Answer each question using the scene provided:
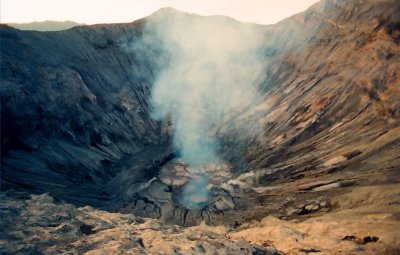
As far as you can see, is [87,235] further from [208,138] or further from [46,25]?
[46,25]

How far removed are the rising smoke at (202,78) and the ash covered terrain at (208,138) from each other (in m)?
0.17

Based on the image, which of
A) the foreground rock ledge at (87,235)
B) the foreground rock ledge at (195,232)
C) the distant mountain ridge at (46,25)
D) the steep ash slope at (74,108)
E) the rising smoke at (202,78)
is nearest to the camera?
the foreground rock ledge at (87,235)

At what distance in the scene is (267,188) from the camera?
24531 mm

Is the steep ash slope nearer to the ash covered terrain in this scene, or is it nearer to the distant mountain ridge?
the ash covered terrain

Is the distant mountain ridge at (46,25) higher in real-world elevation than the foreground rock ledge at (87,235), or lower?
higher

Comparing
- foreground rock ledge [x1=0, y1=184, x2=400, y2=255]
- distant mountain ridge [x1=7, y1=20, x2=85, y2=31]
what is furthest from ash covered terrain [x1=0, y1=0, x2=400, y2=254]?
distant mountain ridge [x1=7, y1=20, x2=85, y2=31]

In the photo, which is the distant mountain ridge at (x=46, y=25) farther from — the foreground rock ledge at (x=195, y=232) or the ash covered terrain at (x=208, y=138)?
the foreground rock ledge at (x=195, y=232)

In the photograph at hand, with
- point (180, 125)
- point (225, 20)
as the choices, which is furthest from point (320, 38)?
point (225, 20)

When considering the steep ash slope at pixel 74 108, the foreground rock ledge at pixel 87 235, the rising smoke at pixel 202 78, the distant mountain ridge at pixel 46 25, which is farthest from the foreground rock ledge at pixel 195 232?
the distant mountain ridge at pixel 46 25

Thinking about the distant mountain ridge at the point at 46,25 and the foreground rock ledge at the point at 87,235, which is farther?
the distant mountain ridge at the point at 46,25

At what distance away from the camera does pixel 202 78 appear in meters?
42.9

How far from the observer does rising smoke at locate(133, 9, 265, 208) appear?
34.9m

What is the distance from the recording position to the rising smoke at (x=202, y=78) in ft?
114

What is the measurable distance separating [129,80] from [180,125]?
9.13m
